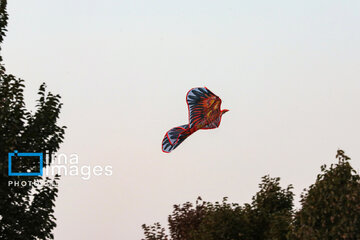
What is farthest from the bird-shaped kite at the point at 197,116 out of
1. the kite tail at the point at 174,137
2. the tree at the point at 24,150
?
the tree at the point at 24,150

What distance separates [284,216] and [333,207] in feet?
13.5

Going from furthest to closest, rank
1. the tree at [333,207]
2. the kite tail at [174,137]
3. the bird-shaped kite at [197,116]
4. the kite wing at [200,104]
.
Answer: the kite tail at [174,137]
the bird-shaped kite at [197,116]
the kite wing at [200,104]
the tree at [333,207]

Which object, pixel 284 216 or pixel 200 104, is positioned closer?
pixel 284 216

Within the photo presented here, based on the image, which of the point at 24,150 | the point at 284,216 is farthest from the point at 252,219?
the point at 24,150

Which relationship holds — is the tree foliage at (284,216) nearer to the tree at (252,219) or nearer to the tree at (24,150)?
the tree at (252,219)

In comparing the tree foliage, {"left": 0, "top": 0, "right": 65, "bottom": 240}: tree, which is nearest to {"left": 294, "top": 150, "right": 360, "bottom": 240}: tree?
the tree foliage

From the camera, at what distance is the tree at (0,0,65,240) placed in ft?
53.4

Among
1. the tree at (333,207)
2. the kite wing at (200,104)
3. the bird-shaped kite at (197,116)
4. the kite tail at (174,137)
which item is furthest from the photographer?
the kite tail at (174,137)

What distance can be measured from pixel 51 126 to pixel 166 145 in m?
8.00

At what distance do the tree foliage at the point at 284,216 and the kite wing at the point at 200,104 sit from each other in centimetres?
336

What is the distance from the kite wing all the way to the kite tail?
65 cm

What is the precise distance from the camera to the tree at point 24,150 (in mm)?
16281

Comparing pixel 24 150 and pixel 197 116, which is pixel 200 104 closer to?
pixel 197 116

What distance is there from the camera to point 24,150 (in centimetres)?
1678
